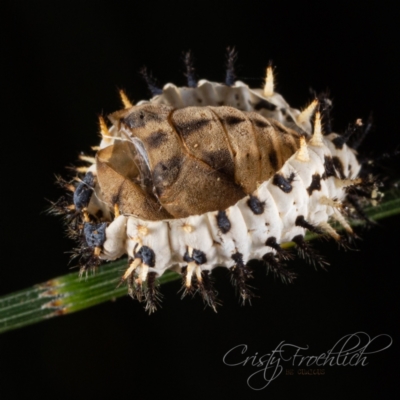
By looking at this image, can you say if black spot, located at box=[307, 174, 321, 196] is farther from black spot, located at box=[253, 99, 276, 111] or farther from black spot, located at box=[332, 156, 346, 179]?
black spot, located at box=[253, 99, 276, 111]

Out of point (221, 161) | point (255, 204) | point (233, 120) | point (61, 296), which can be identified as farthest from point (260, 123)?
point (61, 296)

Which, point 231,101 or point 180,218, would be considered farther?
point 231,101

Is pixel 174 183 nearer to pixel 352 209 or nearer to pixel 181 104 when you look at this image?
pixel 181 104

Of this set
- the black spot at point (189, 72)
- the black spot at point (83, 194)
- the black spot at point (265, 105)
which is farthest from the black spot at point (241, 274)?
the black spot at point (189, 72)

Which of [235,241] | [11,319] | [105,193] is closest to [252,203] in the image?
[235,241]

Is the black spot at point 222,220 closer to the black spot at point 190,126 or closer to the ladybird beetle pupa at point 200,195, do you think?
the ladybird beetle pupa at point 200,195

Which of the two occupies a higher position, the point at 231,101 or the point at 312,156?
the point at 231,101

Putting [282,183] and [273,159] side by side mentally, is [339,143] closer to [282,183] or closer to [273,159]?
[273,159]

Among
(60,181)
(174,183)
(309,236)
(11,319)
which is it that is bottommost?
(309,236)
